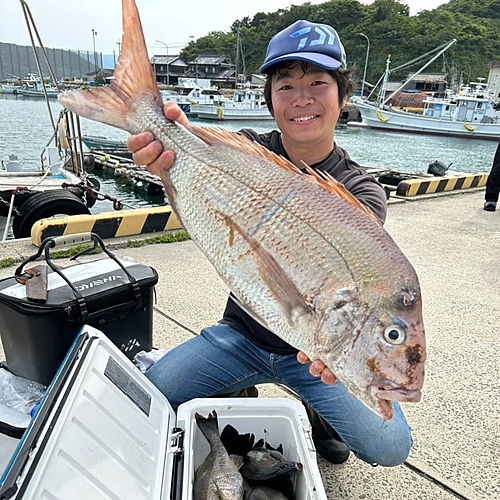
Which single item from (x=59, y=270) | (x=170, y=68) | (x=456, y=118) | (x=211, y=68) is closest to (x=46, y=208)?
(x=59, y=270)

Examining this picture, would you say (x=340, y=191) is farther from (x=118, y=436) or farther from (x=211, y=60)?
(x=211, y=60)

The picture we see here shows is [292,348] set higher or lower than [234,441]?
higher

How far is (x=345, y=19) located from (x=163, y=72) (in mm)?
31914

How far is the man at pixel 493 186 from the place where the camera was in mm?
6938

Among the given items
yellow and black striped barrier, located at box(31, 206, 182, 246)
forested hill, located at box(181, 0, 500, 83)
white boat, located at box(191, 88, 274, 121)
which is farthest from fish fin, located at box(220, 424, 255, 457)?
forested hill, located at box(181, 0, 500, 83)

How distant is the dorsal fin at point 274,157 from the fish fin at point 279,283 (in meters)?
0.27

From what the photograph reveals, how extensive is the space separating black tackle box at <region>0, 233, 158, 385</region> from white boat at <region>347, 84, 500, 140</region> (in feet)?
123

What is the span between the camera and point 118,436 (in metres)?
1.55

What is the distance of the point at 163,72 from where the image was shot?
73.9 metres

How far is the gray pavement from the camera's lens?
6.93 feet

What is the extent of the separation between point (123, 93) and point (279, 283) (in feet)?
3.11

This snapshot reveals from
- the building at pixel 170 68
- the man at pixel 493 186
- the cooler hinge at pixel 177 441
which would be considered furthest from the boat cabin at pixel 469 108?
the building at pixel 170 68

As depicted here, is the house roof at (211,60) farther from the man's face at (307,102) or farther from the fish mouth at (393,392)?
the fish mouth at (393,392)

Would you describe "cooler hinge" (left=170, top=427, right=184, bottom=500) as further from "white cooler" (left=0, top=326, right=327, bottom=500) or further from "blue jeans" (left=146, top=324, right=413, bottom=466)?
"blue jeans" (left=146, top=324, right=413, bottom=466)
